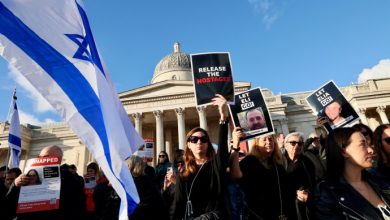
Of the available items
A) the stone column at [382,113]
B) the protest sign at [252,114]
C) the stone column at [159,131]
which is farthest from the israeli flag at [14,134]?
the stone column at [382,113]

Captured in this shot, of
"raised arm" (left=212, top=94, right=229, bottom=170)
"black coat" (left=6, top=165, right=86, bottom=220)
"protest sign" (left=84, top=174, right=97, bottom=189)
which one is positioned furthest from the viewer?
"protest sign" (left=84, top=174, right=97, bottom=189)

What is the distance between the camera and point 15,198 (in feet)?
11.5

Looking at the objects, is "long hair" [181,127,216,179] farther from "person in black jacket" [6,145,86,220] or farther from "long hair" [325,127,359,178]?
"person in black jacket" [6,145,86,220]

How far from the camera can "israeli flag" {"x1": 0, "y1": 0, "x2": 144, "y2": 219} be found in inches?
105

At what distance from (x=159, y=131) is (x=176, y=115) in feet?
12.0

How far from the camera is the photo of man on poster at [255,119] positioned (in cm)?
434

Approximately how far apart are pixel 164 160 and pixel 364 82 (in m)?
31.8

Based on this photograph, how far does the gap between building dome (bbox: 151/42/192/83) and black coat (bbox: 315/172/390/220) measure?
37.8 meters

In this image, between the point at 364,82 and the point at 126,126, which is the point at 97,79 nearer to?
the point at 126,126

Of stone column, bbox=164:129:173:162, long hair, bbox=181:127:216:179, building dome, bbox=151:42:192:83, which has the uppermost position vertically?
building dome, bbox=151:42:192:83

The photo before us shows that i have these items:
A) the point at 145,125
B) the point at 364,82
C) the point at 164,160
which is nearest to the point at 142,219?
the point at 164,160

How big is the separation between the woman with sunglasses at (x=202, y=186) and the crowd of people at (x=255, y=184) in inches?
0.4

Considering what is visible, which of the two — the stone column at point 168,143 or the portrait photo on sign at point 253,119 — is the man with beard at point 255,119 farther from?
the stone column at point 168,143

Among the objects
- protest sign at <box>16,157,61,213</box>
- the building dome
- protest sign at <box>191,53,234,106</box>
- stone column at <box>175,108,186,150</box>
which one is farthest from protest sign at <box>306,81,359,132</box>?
the building dome
